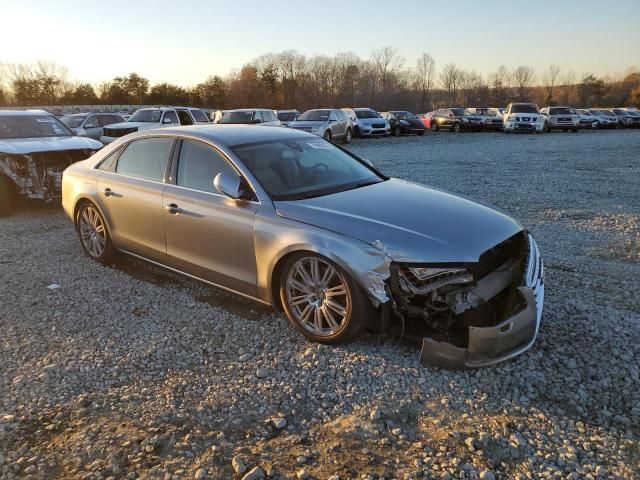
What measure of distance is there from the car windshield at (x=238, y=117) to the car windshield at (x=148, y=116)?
9.73ft

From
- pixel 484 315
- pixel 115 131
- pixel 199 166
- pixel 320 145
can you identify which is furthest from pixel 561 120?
pixel 484 315

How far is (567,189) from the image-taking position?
33.8 feet

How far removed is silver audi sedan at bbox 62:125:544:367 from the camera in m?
3.34

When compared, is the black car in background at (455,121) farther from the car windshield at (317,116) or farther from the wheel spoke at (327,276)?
the wheel spoke at (327,276)

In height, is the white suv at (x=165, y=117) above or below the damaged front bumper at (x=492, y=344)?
above

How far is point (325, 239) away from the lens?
354cm

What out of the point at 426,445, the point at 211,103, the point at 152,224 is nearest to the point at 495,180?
the point at 152,224

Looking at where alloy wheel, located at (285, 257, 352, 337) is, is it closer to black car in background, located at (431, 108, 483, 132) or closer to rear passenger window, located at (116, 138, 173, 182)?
rear passenger window, located at (116, 138, 173, 182)

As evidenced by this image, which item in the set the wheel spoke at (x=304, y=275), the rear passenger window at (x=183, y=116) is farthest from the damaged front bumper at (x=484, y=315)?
the rear passenger window at (x=183, y=116)

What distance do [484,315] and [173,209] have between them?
2803 millimetres

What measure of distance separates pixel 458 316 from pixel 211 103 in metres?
65.2

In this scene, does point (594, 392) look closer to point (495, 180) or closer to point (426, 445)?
point (426, 445)

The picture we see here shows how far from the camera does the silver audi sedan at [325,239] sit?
334 cm

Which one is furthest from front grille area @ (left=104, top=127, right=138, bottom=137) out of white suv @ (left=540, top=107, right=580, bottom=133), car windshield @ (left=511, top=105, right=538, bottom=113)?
white suv @ (left=540, top=107, right=580, bottom=133)
